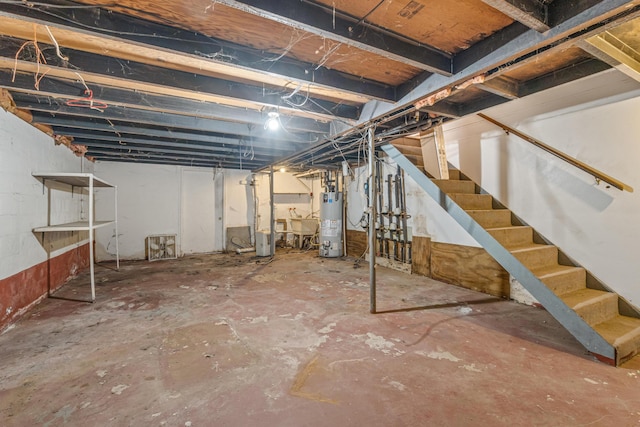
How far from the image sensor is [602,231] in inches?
105

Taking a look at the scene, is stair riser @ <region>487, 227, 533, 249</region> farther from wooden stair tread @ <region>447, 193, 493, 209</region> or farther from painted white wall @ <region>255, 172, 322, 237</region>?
painted white wall @ <region>255, 172, 322, 237</region>

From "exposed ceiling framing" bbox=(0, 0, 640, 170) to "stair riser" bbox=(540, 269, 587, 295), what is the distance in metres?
1.79

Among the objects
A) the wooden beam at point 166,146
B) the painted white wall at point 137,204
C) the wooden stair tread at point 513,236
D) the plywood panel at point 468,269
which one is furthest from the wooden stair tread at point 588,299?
the painted white wall at point 137,204

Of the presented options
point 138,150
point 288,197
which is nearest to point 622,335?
point 138,150

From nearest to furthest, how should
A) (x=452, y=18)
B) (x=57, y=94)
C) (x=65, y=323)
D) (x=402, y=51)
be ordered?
(x=452, y=18)
(x=402, y=51)
(x=57, y=94)
(x=65, y=323)

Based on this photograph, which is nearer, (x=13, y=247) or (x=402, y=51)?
(x=402, y=51)

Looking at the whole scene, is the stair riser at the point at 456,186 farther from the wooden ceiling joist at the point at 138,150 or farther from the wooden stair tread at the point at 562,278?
the wooden ceiling joist at the point at 138,150

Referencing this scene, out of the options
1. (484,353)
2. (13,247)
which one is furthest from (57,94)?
(484,353)

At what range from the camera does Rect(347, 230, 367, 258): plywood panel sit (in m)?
6.35

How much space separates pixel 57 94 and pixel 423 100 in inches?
138

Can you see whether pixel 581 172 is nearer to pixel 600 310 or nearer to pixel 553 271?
pixel 553 271

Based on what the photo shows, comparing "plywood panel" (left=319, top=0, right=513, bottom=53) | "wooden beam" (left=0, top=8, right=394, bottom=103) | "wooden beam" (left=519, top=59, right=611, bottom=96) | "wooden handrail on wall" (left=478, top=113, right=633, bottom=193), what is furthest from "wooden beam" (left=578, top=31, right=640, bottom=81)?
"wooden beam" (left=0, top=8, right=394, bottom=103)

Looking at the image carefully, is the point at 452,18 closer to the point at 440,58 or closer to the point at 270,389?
the point at 440,58

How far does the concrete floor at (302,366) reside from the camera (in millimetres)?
1583
